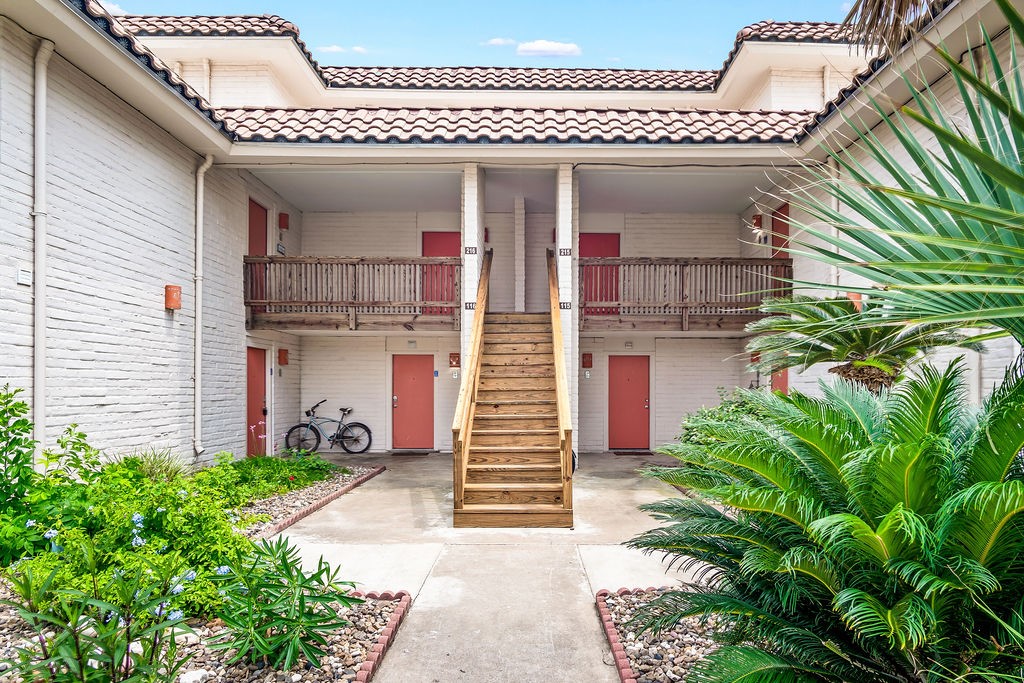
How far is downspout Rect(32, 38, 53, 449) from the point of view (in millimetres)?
5977

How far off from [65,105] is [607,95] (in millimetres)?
11140

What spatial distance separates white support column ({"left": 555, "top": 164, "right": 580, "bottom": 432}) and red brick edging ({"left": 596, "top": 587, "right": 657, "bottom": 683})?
533 cm

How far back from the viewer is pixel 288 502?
7.79 metres

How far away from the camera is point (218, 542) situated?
4039 mm

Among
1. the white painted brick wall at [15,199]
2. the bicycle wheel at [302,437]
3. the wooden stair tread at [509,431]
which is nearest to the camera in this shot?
the white painted brick wall at [15,199]

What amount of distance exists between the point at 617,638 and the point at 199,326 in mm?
7871

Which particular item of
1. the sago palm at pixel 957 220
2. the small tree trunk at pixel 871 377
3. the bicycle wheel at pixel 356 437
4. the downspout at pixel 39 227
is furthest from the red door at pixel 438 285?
the sago palm at pixel 957 220

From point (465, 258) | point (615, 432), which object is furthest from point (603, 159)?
point (615, 432)

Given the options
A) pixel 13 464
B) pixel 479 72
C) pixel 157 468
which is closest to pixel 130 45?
pixel 13 464

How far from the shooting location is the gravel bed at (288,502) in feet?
21.7

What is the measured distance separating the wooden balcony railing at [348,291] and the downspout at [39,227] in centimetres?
458

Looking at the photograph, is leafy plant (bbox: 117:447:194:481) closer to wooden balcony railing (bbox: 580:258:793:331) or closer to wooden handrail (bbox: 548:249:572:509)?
wooden handrail (bbox: 548:249:572:509)

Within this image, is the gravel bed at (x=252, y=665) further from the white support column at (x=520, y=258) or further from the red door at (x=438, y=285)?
the white support column at (x=520, y=258)

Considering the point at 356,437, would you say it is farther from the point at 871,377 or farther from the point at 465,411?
the point at 871,377
